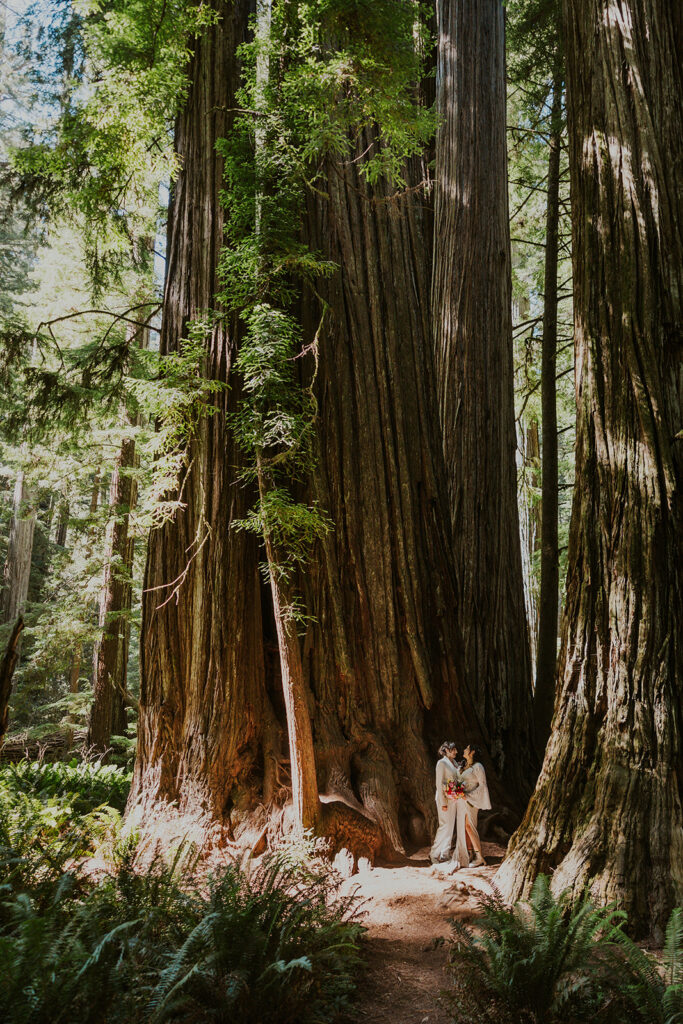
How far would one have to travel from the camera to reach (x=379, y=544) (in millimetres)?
5863

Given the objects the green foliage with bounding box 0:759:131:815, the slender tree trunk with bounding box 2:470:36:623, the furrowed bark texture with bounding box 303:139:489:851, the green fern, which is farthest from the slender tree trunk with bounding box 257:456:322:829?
the slender tree trunk with bounding box 2:470:36:623

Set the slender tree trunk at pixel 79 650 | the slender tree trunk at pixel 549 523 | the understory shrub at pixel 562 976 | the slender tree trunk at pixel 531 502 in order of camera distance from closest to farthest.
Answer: the understory shrub at pixel 562 976, the slender tree trunk at pixel 549 523, the slender tree trunk at pixel 79 650, the slender tree trunk at pixel 531 502

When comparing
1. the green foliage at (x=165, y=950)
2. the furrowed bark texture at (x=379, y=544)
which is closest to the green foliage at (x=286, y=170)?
the furrowed bark texture at (x=379, y=544)

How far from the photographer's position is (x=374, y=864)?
5.00 meters

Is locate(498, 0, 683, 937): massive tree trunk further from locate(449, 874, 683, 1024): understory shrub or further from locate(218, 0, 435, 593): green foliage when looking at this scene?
locate(218, 0, 435, 593): green foliage

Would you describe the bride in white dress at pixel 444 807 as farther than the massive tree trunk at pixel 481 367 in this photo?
No

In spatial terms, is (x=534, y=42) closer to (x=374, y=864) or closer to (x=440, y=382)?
(x=440, y=382)

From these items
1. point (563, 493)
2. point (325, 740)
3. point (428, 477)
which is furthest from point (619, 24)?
point (563, 493)

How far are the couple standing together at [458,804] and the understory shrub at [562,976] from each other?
1590 mm

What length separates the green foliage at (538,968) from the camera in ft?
9.68

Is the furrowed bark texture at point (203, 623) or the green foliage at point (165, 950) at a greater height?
the furrowed bark texture at point (203, 623)

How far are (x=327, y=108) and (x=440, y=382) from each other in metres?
3.24

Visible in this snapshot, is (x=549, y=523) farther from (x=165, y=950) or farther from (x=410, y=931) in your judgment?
(x=165, y=950)

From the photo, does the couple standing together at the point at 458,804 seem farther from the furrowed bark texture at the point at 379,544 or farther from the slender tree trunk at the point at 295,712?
the slender tree trunk at the point at 295,712
